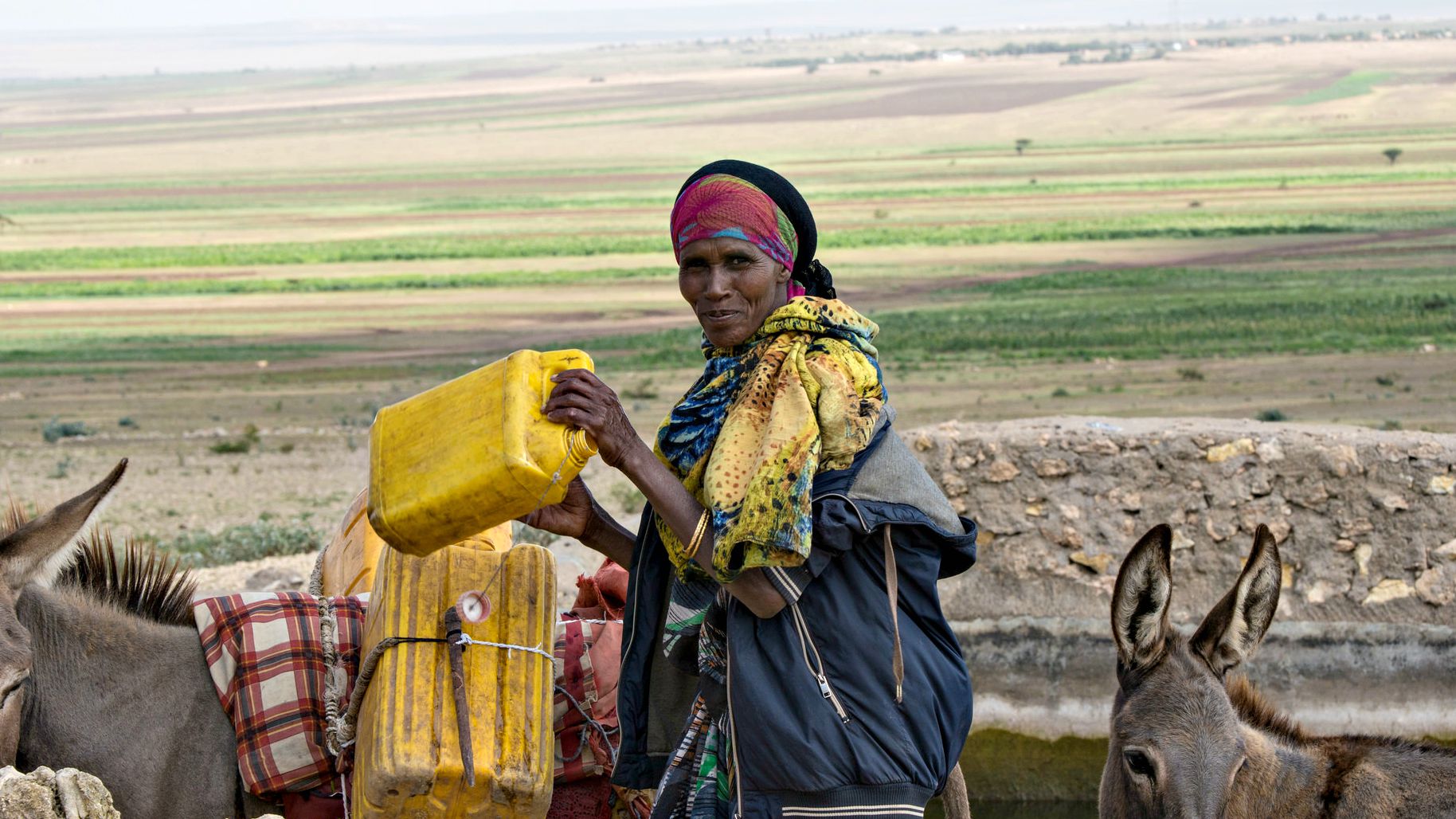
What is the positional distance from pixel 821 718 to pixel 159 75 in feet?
624

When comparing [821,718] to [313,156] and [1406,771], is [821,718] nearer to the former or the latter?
[1406,771]

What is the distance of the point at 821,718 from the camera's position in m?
2.87

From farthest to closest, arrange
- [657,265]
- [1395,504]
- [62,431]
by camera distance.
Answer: [657,265] → [62,431] → [1395,504]

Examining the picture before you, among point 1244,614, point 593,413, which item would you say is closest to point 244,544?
point 593,413

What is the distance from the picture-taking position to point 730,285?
9.88 ft

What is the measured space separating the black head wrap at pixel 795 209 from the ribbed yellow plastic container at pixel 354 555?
3.75 feet

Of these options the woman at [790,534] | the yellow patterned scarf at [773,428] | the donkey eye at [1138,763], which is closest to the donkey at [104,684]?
the woman at [790,534]

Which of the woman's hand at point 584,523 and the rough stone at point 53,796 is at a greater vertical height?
the woman's hand at point 584,523

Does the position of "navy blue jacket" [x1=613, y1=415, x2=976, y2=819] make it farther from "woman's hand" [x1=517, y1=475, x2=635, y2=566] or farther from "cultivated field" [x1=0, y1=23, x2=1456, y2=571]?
"cultivated field" [x1=0, y1=23, x2=1456, y2=571]

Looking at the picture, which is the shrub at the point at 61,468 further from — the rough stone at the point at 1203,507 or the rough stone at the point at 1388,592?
the rough stone at the point at 1388,592

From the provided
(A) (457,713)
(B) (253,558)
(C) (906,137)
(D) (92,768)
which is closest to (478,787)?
(A) (457,713)

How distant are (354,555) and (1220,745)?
7.71 feet

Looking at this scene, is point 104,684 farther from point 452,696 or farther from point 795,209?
point 795,209

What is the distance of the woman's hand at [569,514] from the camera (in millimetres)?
3314
